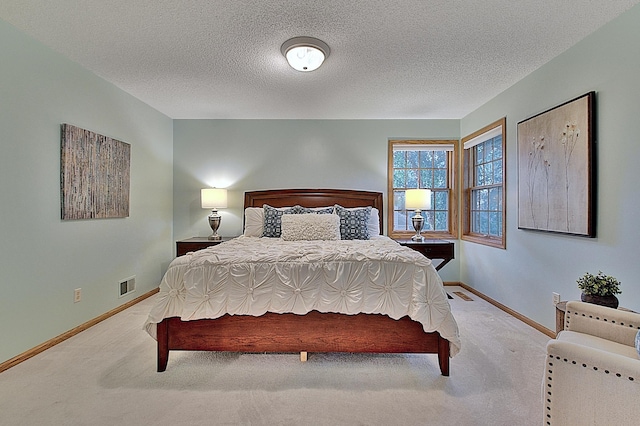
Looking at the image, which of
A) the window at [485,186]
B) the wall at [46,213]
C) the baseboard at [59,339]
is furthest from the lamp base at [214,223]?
the window at [485,186]

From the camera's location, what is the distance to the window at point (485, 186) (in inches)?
143

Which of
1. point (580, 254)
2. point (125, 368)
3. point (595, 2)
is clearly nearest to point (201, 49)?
point (125, 368)

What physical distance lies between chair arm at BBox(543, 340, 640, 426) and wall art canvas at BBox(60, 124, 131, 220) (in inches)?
139

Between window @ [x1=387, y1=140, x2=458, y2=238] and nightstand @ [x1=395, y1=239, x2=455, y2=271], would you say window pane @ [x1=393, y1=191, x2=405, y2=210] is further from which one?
nightstand @ [x1=395, y1=239, x2=455, y2=271]

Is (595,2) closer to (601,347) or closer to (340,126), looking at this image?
(601,347)

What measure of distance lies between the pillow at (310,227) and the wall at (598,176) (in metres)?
1.92

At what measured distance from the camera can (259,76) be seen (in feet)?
9.98

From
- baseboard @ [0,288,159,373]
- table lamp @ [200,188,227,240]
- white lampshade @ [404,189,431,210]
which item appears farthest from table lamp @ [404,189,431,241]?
baseboard @ [0,288,159,373]

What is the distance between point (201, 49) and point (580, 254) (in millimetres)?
3438

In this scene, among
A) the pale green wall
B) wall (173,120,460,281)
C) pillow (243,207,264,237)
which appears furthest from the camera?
wall (173,120,460,281)

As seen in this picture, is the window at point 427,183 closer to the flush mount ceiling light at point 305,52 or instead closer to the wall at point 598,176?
the wall at point 598,176

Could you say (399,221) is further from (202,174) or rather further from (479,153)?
(202,174)

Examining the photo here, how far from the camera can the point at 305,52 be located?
245 centimetres

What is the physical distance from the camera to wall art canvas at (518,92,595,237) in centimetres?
232
